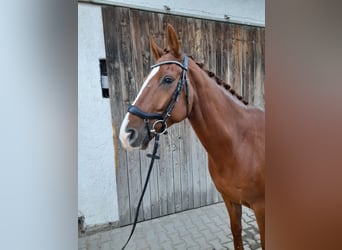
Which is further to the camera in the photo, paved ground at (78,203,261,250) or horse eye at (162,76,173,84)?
paved ground at (78,203,261,250)

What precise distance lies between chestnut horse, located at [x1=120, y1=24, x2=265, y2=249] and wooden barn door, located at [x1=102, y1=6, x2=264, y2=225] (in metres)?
0.11

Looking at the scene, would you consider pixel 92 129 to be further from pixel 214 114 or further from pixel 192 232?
pixel 192 232

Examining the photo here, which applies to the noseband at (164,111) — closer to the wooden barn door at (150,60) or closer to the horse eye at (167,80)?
the horse eye at (167,80)

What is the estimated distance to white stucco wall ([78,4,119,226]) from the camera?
0.75 metres

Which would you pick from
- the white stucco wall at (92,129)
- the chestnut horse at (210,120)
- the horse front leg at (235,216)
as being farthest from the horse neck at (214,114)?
the white stucco wall at (92,129)

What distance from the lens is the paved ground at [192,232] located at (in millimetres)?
1065

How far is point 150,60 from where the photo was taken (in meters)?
0.91

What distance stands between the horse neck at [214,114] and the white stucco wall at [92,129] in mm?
362

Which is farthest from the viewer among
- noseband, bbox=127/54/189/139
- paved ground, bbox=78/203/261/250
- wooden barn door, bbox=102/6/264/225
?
paved ground, bbox=78/203/261/250

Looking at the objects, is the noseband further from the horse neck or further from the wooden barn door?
the wooden barn door

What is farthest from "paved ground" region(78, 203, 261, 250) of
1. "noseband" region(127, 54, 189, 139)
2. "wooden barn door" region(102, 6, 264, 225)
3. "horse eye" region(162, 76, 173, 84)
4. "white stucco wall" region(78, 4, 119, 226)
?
"horse eye" region(162, 76, 173, 84)
